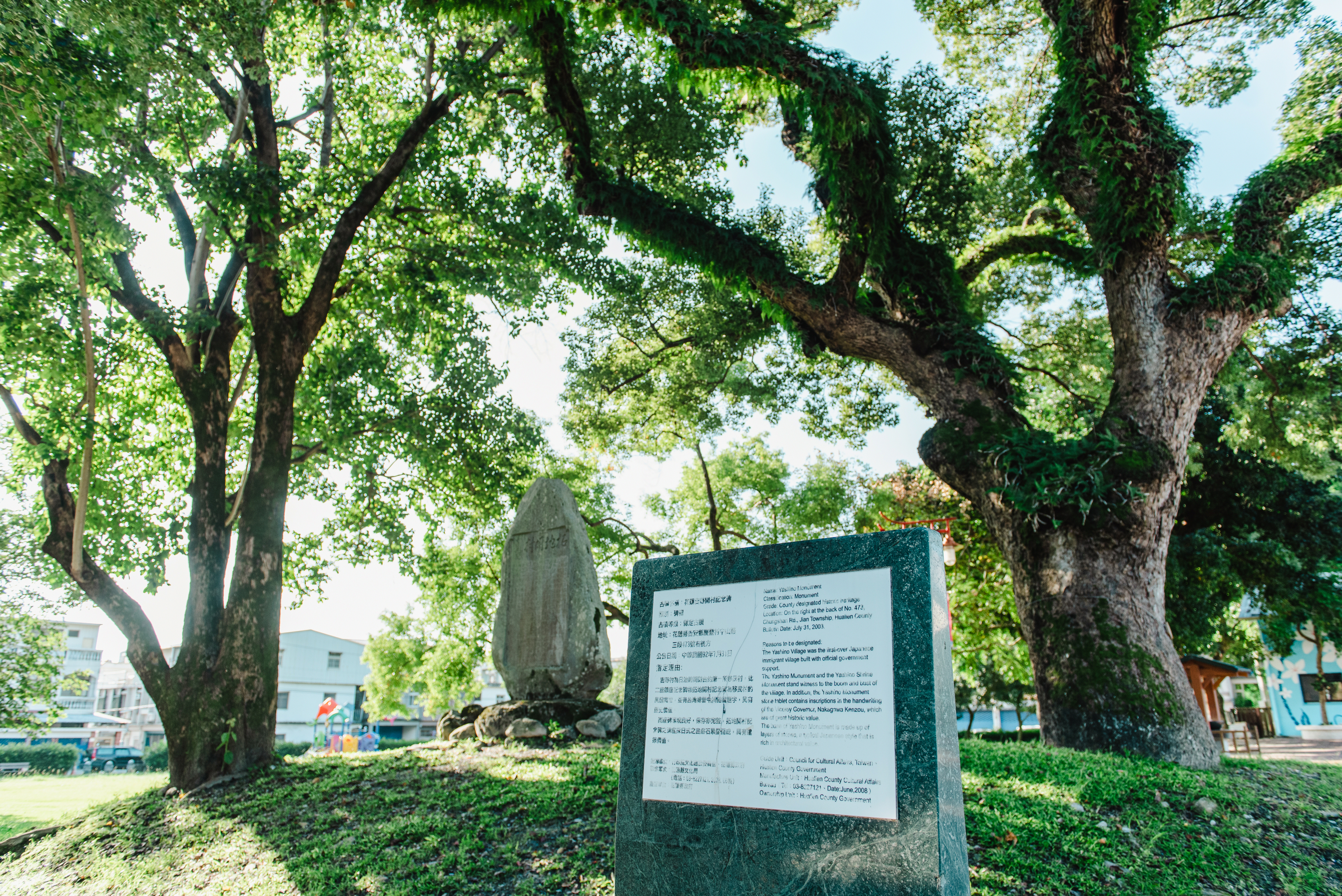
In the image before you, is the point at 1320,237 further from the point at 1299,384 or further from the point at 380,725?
the point at 380,725

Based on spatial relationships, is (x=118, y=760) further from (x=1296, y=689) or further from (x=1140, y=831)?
(x=1296, y=689)

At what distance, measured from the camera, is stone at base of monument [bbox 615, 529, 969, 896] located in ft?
9.66

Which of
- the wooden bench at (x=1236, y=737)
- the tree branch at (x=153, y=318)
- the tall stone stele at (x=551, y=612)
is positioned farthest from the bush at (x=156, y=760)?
the wooden bench at (x=1236, y=737)

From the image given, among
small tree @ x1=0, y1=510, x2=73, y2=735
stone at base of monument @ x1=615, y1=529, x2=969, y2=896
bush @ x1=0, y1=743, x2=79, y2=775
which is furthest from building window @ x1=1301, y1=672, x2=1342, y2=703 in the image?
bush @ x1=0, y1=743, x2=79, y2=775

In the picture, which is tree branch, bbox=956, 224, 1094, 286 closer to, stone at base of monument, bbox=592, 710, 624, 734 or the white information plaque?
stone at base of monument, bbox=592, 710, 624, 734

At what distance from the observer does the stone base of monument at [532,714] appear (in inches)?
346

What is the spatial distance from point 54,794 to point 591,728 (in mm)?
10533

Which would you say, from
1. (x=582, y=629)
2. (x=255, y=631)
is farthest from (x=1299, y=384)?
(x=255, y=631)

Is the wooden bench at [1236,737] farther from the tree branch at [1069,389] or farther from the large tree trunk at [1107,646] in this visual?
the large tree trunk at [1107,646]

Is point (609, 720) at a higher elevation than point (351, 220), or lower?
lower

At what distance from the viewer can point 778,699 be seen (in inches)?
131

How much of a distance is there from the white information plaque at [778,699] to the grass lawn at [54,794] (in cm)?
728

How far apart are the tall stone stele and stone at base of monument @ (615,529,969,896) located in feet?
17.9

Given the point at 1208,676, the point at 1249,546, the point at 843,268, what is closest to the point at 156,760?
the point at 843,268
